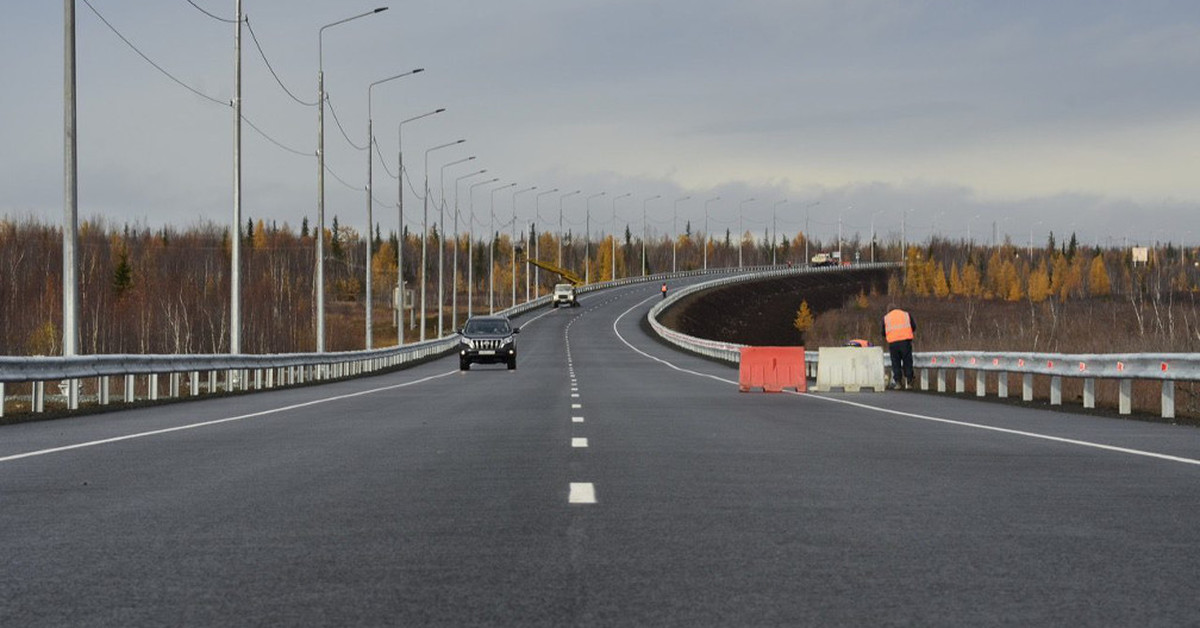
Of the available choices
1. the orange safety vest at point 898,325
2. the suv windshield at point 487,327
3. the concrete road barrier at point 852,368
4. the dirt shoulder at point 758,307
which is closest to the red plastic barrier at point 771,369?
the concrete road barrier at point 852,368

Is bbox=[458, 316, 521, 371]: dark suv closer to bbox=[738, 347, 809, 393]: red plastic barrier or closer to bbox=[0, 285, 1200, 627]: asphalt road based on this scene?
bbox=[738, 347, 809, 393]: red plastic barrier

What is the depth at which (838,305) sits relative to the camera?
7288 inches

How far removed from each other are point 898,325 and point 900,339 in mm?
453

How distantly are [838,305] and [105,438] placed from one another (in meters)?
172

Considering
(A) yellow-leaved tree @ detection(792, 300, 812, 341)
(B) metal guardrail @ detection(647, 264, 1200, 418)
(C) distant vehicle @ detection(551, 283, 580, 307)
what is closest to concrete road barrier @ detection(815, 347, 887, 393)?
(B) metal guardrail @ detection(647, 264, 1200, 418)

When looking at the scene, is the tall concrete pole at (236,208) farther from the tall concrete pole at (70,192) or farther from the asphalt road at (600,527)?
the asphalt road at (600,527)

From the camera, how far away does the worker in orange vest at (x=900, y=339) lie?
3103cm

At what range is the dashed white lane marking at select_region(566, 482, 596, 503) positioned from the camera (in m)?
9.75

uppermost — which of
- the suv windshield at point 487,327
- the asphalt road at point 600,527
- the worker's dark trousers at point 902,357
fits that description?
the suv windshield at point 487,327

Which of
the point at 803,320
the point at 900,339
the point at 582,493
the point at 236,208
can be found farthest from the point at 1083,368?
the point at 803,320

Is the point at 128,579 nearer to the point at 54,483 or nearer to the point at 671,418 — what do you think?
the point at 54,483

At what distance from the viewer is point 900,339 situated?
31.5 metres

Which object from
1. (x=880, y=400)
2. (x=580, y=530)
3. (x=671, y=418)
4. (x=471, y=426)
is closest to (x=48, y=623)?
(x=580, y=530)

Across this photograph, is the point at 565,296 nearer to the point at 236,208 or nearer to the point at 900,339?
the point at 236,208
